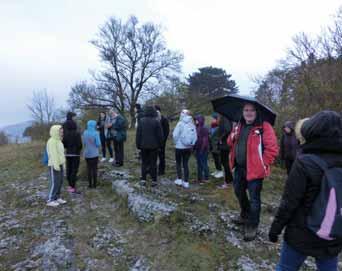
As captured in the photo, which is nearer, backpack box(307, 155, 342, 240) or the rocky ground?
backpack box(307, 155, 342, 240)

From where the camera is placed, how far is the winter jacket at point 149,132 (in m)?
6.06

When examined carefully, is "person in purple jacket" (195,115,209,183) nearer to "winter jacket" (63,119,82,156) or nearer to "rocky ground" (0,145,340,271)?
"rocky ground" (0,145,340,271)

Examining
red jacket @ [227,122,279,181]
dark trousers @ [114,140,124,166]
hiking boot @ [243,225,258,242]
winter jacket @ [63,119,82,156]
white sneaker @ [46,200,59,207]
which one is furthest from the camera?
dark trousers @ [114,140,124,166]

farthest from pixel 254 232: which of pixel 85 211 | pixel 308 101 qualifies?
pixel 308 101

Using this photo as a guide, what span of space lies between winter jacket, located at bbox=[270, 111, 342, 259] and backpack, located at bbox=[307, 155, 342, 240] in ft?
0.11

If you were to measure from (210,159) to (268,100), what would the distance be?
494 cm

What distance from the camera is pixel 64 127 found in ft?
20.8

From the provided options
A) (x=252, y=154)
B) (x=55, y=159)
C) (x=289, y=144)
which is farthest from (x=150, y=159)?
(x=289, y=144)

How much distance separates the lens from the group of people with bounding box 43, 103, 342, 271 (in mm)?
2080

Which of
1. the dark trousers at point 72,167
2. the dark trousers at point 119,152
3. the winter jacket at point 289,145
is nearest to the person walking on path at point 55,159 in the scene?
the dark trousers at point 72,167

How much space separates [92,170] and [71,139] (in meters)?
1.01

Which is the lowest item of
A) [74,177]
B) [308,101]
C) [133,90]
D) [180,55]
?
[74,177]

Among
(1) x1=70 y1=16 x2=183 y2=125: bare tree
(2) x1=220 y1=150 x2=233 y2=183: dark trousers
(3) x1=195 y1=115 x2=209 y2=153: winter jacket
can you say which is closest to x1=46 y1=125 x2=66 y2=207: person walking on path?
(3) x1=195 y1=115 x2=209 y2=153: winter jacket

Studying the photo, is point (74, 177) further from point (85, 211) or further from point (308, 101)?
point (308, 101)
